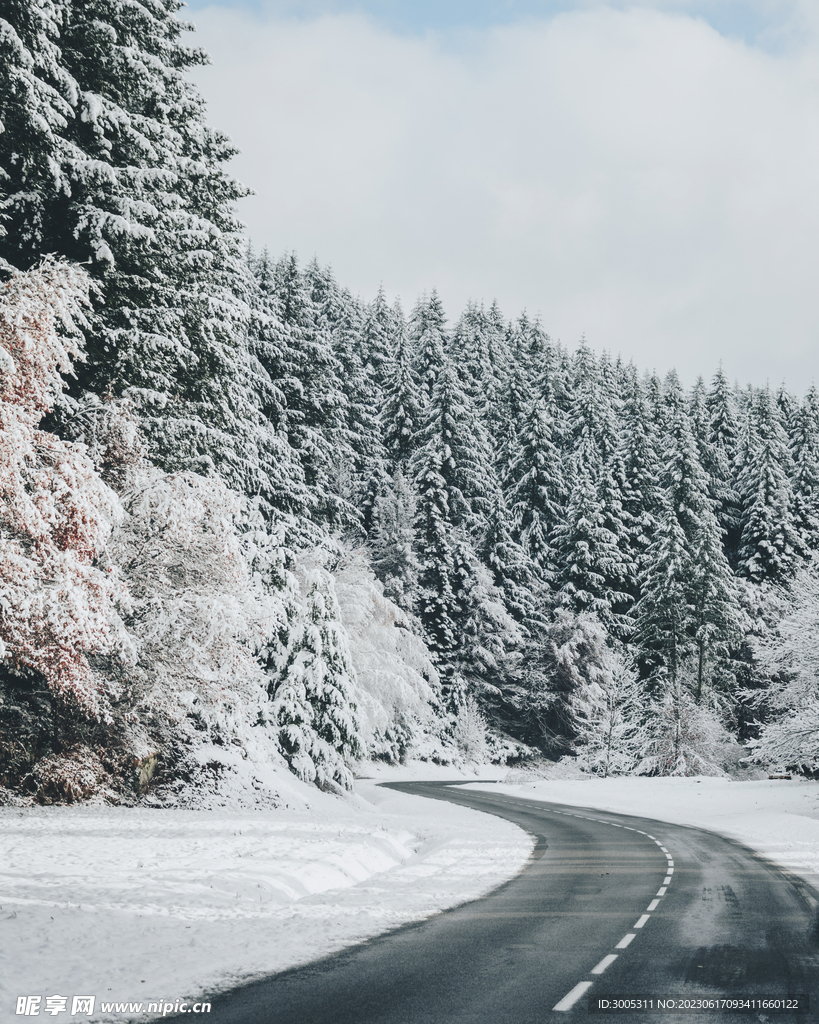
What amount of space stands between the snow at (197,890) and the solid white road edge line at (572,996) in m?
2.81

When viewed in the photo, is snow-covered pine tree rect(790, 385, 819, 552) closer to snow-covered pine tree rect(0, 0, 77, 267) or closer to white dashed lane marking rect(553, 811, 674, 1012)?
white dashed lane marking rect(553, 811, 674, 1012)

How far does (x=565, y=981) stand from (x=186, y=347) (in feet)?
56.5

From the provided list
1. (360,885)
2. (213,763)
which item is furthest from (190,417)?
(360,885)

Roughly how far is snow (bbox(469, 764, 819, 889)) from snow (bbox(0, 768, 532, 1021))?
27.8ft

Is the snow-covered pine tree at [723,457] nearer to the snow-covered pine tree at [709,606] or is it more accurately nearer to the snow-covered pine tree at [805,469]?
the snow-covered pine tree at [805,469]

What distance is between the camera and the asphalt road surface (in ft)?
24.2

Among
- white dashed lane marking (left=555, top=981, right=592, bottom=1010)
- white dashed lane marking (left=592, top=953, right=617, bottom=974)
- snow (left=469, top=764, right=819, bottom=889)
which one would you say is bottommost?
snow (left=469, top=764, right=819, bottom=889)

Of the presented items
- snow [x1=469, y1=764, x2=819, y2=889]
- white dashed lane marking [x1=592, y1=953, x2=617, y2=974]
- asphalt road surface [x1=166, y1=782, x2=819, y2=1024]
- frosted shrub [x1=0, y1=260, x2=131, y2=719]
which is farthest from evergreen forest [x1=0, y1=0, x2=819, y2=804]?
white dashed lane marking [x1=592, y1=953, x2=617, y2=974]

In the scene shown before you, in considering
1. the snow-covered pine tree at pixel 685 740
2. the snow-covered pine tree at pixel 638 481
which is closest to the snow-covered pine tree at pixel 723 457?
the snow-covered pine tree at pixel 638 481

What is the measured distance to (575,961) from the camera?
932cm

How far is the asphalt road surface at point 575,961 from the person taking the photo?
7.37m

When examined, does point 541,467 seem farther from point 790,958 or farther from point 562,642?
point 790,958

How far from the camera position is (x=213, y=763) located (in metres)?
25.5

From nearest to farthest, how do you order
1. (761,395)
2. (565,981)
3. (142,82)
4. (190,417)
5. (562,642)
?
(565,981), (142,82), (190,417), (562,642), (761,395)
